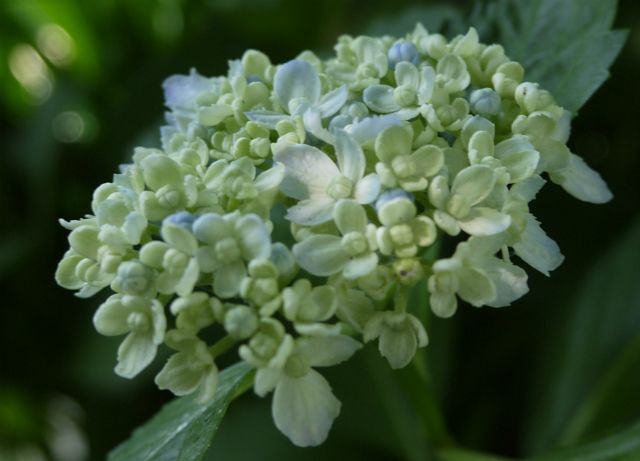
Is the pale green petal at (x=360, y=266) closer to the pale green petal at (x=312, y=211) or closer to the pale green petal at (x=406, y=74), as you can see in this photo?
the pale green petal at (x=312, y=211)

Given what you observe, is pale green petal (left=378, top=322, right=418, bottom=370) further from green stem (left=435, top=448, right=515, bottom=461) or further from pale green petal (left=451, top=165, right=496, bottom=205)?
green stem (left=435, top=448, right=515, bottom=461)

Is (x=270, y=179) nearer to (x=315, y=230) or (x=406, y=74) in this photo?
(x=315, y=230)

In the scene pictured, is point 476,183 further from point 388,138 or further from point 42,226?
point 42,226

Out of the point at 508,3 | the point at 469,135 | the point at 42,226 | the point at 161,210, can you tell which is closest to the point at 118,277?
the point at 161,210

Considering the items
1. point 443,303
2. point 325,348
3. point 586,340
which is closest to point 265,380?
point 325,348

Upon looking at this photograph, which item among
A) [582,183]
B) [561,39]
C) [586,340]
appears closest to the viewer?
[582,183]

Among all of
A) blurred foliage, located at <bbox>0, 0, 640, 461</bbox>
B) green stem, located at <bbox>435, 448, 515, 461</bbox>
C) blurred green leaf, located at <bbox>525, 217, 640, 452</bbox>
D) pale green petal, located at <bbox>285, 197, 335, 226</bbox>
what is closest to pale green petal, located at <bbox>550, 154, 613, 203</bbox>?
blurred foliage, located at <bbox>0, 0, 640, 461</bbox>
